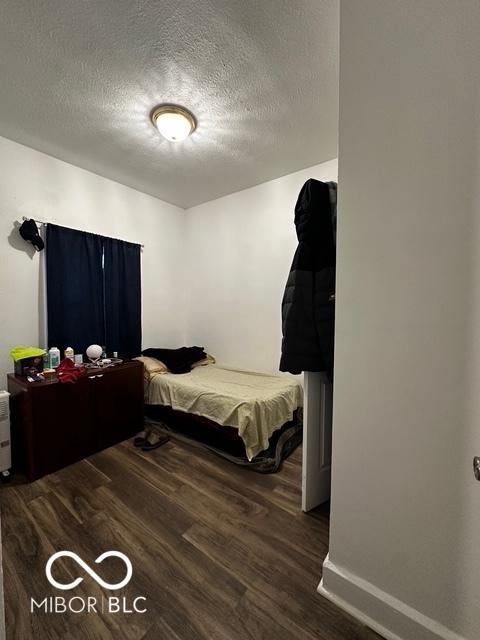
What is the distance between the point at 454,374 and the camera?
80 centimetres

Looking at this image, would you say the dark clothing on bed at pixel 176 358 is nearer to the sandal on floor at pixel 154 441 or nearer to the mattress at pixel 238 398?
the mattress at pixel 238 398

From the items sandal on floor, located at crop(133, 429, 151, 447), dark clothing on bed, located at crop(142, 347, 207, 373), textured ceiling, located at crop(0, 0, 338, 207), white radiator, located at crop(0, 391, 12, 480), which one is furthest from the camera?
dark clothing on bed, located at crop(142, 347, 207, 373)

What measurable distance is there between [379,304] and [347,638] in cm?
124

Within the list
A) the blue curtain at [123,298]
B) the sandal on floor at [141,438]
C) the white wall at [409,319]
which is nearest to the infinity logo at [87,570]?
the white wall at [409,319]

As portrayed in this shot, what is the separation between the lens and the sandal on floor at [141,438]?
235 cm

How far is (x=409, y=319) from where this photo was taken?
2.89 ft

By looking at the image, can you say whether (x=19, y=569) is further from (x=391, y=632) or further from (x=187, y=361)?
(x=187, y=361)

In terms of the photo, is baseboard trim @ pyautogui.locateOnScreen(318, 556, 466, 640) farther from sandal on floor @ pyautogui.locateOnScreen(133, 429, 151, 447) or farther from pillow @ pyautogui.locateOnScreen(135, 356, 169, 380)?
pillow @ pyautogui.locateOnScreen(135, 356, 169, 380)

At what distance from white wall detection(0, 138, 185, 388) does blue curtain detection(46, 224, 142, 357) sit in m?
0.13

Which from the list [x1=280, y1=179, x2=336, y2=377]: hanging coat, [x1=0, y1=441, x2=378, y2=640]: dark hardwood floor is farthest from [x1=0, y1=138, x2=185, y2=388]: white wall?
[x1=280, y1=179, x2=336, y2=377]: hanging coat

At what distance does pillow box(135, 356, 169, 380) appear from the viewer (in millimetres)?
2811

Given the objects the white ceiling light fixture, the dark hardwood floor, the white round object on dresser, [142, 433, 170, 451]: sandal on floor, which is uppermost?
the white ceiling light fixture

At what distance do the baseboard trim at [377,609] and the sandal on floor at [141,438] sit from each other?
175 cm

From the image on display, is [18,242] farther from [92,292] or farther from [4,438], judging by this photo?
[4,438]
